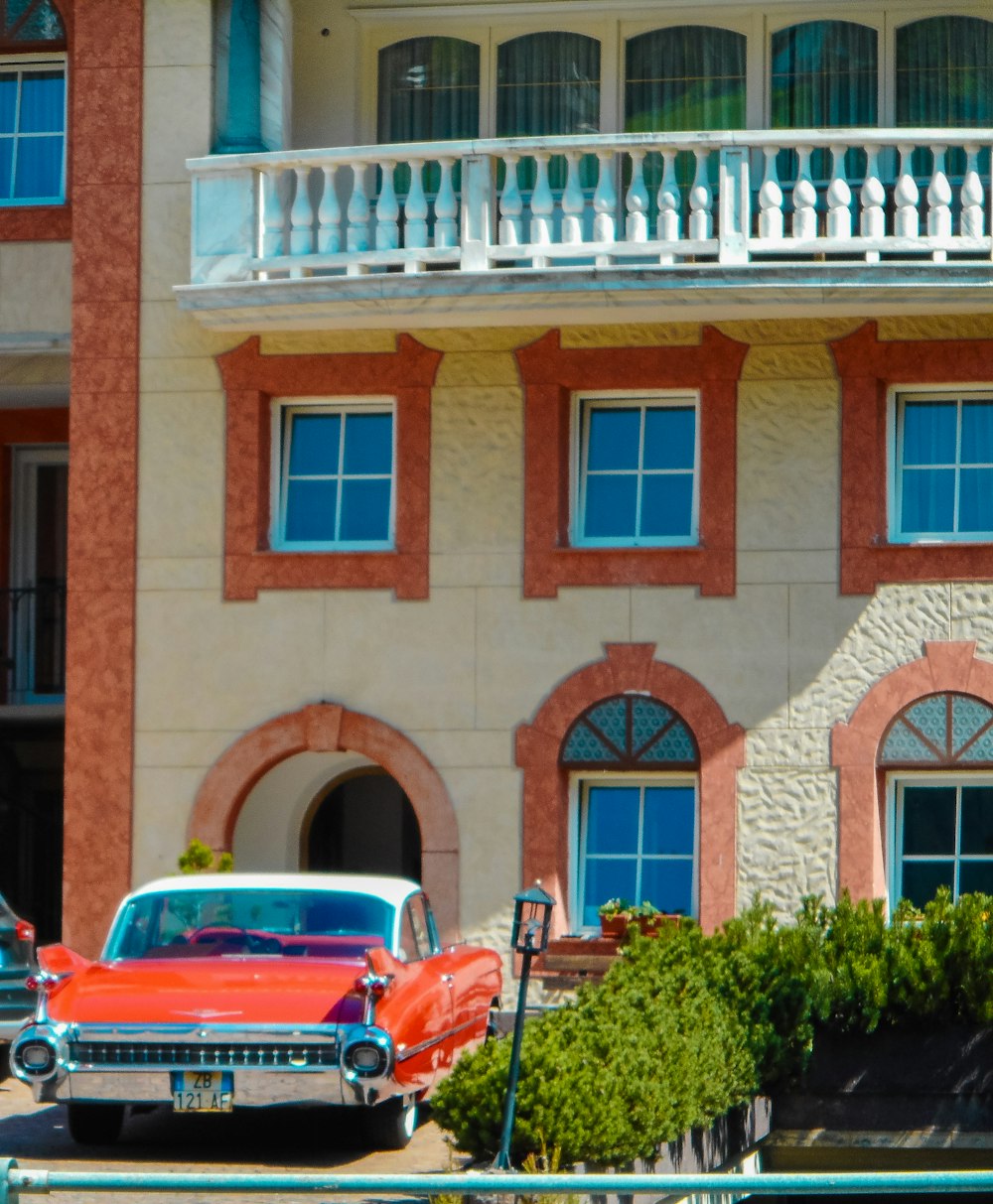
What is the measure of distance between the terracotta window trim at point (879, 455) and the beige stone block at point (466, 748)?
296 cm

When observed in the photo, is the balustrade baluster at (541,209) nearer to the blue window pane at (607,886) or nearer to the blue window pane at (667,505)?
the blue window pane at (667,505)

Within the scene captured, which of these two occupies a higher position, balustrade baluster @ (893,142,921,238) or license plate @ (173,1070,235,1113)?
balustrade baluster @ (893,142,921,238)

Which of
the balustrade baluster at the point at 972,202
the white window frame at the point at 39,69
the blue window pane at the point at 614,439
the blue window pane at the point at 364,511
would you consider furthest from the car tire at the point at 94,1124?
the white window frame at the point at 39,69

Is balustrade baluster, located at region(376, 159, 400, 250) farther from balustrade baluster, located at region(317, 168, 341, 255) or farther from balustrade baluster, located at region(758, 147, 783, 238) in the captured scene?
balustrade baluster, located at region(758, 147, 783, 238)

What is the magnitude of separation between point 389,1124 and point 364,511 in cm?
743

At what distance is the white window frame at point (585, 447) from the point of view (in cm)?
1795

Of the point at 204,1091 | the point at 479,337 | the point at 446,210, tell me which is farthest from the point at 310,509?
the point at 204,1091

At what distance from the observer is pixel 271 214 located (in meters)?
17.8

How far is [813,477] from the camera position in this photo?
17656 mm

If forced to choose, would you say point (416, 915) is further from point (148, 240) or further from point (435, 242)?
point (148, 240)

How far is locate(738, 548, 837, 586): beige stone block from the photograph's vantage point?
693 inches

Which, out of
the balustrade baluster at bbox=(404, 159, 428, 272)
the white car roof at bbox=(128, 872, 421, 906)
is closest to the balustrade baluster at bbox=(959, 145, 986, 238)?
the balustrade baluster at bbox=(404, 159, 428, 272)

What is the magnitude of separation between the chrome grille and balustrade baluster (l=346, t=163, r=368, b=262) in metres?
7.72

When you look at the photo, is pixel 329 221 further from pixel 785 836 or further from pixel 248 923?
pixel 248 923
